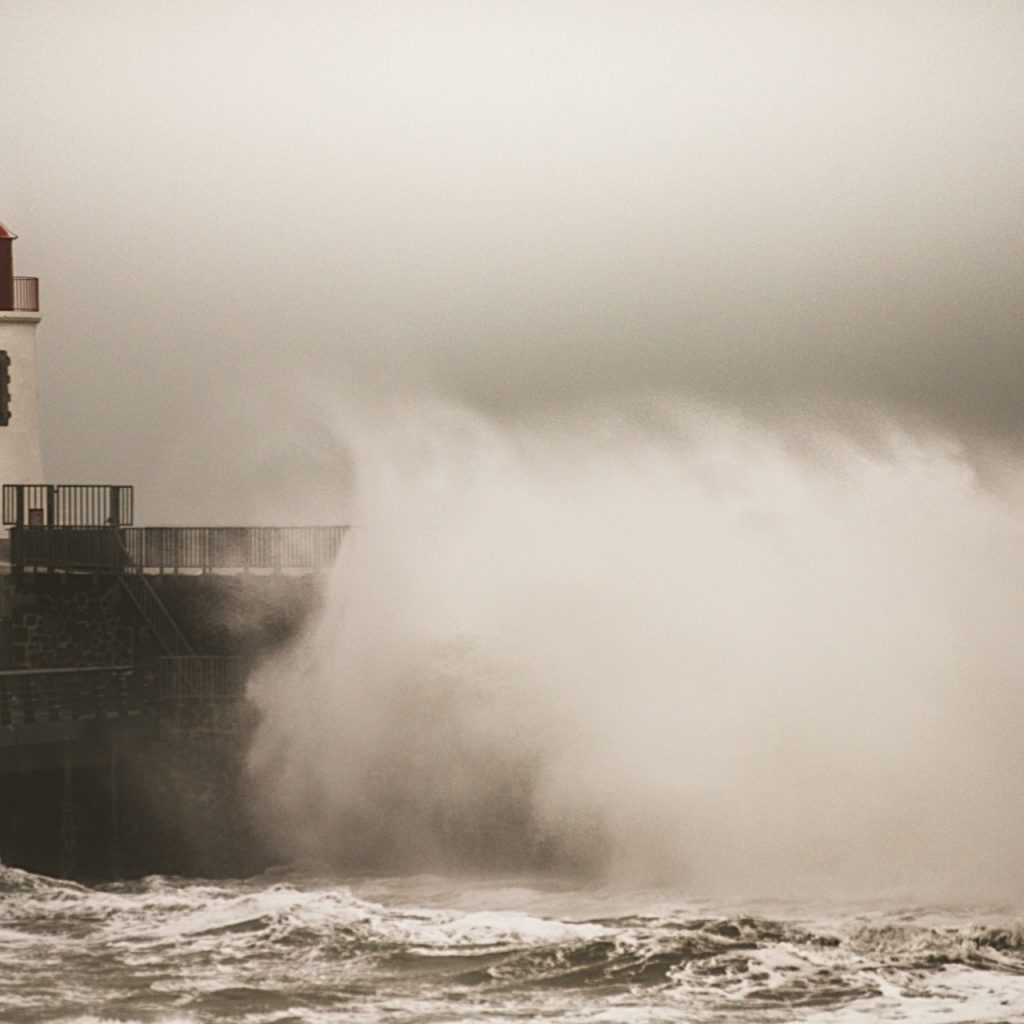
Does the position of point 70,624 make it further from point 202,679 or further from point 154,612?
point 202,679

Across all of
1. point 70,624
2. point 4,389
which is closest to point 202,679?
point 70,624

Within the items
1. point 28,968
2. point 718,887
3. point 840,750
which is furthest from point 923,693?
point 28,968

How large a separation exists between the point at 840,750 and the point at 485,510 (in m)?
6.22

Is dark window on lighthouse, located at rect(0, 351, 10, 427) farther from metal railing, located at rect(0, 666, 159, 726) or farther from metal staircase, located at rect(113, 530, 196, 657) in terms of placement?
metal railing, located at rect(0, 666, 159, 726)

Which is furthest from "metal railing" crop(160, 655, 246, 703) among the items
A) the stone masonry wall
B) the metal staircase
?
the stone masonry wall

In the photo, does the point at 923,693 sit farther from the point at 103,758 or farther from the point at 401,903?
the point at 103,758

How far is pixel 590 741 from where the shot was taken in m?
25.5

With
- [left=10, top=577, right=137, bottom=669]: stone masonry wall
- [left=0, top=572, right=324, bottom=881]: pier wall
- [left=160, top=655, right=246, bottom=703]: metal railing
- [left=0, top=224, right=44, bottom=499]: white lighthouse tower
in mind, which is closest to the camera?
[left=0, top=572, right=324, bottom=881]: pier wall

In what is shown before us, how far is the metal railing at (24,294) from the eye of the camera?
34438 mm

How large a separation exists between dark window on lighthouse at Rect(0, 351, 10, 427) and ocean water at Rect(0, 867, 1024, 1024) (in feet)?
38.2

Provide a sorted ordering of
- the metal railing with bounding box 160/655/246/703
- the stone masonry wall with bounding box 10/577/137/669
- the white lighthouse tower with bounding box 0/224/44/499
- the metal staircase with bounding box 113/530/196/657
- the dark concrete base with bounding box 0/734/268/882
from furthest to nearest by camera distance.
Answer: the white lighthouse tower with bounding box 0/224/44/499
the stone masonry wall with bounding box 10/577/137/669
the metal staircase with bounding box 113/530/196/657
the metal railing with bounding box 160/655/246/703
the dark concrete base with bounding box 0/734/268/882

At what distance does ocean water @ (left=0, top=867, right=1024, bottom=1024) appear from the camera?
1806 centimetres

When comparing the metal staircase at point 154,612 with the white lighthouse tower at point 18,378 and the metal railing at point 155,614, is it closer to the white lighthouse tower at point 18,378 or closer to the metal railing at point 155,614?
the metal railing at point 155,614

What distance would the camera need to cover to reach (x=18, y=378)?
34.2 meters
